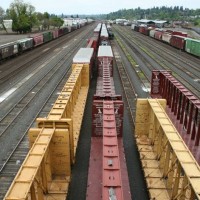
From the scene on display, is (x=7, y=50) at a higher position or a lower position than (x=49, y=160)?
higher

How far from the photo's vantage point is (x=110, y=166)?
1065 centimetres

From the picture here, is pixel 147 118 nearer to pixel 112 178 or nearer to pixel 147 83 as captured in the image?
pixel 112 178

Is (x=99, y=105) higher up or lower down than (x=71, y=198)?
higher up

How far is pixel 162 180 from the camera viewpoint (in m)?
13.7

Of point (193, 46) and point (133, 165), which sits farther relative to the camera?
point (193, 46)

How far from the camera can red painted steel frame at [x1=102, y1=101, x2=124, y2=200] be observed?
9.18 m

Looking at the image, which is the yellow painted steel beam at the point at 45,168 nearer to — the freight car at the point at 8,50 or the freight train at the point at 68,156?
the freight train at the point at 68,156

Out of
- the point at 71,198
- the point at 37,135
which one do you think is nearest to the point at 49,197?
the point at 71,198

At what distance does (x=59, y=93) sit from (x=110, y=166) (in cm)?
2046

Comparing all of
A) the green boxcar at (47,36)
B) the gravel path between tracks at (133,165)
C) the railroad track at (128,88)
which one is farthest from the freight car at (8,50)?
the gravel path between tracks at (133,165)

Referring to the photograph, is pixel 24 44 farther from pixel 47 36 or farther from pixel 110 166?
pixel 110 166

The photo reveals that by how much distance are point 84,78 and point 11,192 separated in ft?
71.1

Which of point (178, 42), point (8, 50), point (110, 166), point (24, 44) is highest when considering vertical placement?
point (24, 44)

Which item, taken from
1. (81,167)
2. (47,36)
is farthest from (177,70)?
(47,36)
